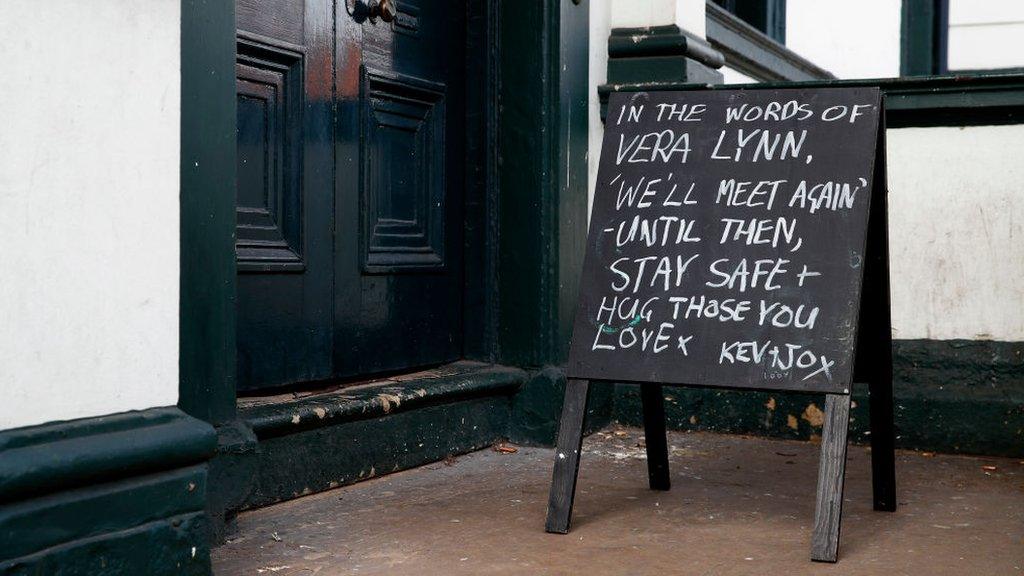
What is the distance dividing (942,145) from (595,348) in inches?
73.7

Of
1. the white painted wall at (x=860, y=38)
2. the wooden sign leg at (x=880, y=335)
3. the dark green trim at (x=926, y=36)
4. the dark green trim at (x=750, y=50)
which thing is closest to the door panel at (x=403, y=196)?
the dark green trim at (x=750, y=50)

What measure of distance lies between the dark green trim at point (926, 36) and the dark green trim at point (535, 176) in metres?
3.35

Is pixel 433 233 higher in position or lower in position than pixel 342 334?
higher

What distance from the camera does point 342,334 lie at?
12.4 feet

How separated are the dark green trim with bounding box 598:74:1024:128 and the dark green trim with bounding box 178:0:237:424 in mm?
1797

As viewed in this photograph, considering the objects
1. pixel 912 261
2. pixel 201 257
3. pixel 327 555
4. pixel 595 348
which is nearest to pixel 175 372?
pixel 201 257

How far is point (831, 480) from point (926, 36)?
4.82 metres

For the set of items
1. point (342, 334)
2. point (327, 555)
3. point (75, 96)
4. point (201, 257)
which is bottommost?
point (327, 555)

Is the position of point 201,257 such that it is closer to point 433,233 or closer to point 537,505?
point 537,505

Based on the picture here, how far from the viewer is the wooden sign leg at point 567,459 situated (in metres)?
3.06

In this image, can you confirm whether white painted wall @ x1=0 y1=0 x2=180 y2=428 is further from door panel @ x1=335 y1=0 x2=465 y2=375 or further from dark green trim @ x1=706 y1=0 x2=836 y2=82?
dark green trim @ x1=706 y1=0 x2=836 y2=82

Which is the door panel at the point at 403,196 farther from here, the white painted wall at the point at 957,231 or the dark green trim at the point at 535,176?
the white painted wall at the point at 957,231

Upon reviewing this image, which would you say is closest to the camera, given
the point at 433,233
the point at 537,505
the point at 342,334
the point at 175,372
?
the point at 175,372

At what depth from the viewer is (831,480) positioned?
2.84 meters
